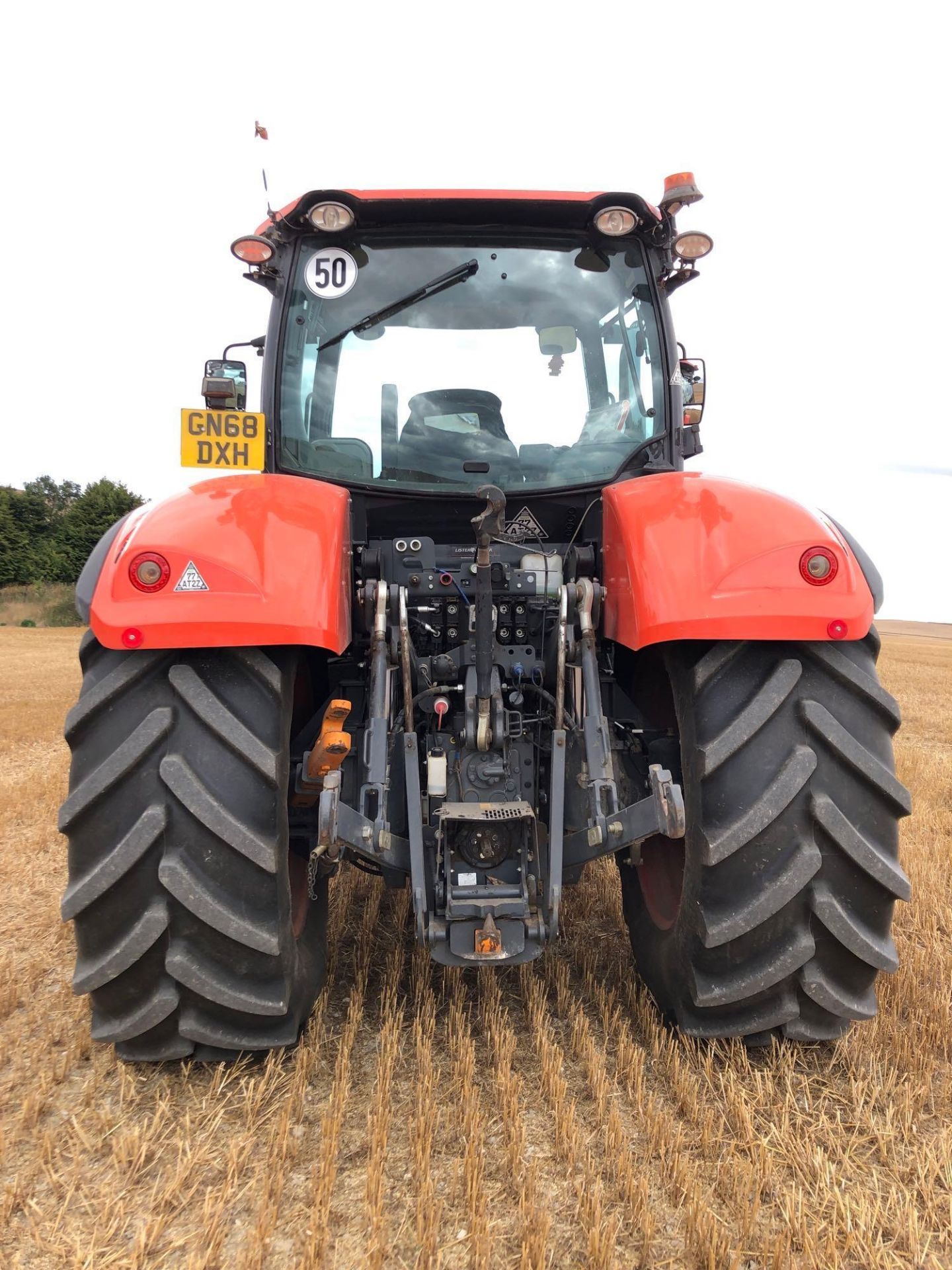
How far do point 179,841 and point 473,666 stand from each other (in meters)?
0.95

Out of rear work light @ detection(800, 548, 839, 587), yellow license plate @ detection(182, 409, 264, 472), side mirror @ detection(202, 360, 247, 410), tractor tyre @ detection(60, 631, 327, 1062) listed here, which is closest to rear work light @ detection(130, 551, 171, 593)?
tractor tyre @ detection(60, 631, 327, 1062)

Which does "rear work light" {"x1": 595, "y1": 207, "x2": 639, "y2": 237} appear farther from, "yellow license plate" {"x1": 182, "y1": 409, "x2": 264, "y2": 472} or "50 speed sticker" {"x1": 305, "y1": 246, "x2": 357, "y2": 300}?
"yellow license plate" {"x1": 182, "y1": 409, "x2": 264, "y2": 472}

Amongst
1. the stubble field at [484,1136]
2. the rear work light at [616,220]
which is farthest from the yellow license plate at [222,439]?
the stubble field at [484,1136]

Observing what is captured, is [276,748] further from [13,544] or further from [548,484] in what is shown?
[13,544]

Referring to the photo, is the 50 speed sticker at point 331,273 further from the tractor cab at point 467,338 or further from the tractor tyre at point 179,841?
the tractor tyre at point 179,841

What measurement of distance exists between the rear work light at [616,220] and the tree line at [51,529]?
36.6 m

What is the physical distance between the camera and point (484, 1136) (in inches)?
84.1

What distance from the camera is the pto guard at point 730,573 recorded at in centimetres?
219

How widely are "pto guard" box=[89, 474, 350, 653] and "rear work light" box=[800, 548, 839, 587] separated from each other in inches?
48.1

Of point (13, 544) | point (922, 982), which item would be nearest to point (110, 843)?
point (922, 982)

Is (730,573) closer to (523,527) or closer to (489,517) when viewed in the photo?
(489,517)

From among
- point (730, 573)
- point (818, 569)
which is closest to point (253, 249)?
point (730, 573)

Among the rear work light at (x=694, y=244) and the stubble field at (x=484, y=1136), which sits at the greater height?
the rear work light at (x=694, y=244)

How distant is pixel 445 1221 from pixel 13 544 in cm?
4210
